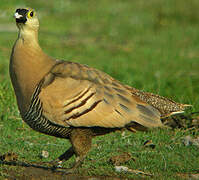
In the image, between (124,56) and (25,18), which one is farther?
(124,56)

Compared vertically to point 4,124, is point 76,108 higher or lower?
higher

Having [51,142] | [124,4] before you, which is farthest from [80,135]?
[124,4]

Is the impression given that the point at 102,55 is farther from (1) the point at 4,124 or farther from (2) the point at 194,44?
(1) the point at 4,124

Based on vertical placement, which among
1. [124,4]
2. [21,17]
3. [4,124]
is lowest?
[124,4]

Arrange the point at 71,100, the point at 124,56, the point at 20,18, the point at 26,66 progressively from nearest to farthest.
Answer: the point at 71,100, the point at 26,66, the point at 20,18, the point at 124,56

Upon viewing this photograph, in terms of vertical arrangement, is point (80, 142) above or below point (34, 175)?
above

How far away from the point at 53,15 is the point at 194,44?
511 cm

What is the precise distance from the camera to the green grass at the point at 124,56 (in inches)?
236

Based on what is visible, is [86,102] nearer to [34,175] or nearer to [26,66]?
[26,66]

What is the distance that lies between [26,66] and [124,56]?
7.49 metres

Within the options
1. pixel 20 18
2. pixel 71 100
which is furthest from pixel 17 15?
pixel 71 100

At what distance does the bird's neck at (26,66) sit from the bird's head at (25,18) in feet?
0.23

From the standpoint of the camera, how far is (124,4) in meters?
18.9

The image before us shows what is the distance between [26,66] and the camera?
540 centimetres
